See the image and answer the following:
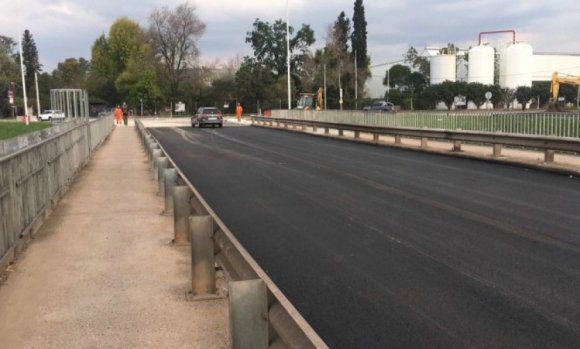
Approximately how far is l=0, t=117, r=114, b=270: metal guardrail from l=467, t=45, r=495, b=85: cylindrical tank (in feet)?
339

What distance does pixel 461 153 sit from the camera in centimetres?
1866

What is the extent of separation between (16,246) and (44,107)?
367 ft

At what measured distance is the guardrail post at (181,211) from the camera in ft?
24.0

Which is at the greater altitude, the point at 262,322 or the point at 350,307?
the point at 262,322

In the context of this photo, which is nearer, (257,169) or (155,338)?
(155,338)

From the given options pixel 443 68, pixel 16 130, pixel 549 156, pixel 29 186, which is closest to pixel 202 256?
pixel 29 186

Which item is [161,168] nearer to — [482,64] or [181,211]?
[181,211]

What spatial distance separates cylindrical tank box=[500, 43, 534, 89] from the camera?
10462cm

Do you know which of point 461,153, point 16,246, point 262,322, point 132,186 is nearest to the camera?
point 262,322

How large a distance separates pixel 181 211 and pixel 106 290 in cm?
184

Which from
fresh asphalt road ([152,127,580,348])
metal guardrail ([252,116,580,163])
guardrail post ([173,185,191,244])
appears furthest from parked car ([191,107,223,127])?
guardrail post ([173,185,191,244])

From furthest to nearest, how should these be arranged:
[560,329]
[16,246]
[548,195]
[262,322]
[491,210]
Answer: [548,195], [491,210], [16,246], [560,329], [262,322]

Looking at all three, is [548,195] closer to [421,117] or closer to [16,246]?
[16,246]

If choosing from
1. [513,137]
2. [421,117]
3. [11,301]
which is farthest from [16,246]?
[421,117]
